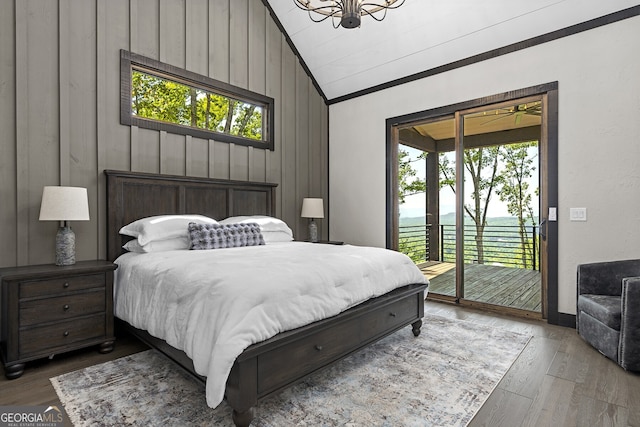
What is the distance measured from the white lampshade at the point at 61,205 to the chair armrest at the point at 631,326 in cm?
388

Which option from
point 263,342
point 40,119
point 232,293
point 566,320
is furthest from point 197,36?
point 566,320

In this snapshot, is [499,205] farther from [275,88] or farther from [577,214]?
[275,88]

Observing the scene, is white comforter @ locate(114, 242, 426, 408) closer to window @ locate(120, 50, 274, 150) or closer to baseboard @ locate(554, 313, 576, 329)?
window @ locate(120, 50, 274, 150)

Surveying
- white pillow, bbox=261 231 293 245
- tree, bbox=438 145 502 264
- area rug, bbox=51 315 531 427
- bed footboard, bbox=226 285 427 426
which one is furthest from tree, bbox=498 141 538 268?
white pillow, bbox=261 231 293 245

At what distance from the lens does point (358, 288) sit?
2.36 m

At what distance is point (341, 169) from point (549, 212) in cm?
277

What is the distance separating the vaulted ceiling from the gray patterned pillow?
2719 millimetres

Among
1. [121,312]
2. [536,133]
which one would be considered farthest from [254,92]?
[536,133]

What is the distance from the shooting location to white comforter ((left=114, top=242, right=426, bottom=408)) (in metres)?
1.69

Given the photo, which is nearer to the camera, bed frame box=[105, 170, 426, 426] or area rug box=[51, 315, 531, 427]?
bed frame box=[105, 170, 426, 426]

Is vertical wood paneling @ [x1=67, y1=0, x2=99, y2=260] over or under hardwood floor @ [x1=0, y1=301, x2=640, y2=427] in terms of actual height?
over

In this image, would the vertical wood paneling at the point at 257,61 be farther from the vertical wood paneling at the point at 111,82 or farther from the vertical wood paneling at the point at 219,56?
the vertical wood paneling at the point at 111,82

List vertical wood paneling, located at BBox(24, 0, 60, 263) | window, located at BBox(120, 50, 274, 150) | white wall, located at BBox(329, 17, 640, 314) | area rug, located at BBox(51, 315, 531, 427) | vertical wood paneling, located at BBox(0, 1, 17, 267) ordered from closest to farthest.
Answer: area rug, located at BBox(51, 315, 531, 427) → vertical wood paneling, located at BBox(0, 1, 17, 267) → vertical wood paneling, located at BBox(24, 0, 60, 263) → white wall, located at BBox(329, 17, 640, 314) → window, located at BBox(120, 50, 274, 150)

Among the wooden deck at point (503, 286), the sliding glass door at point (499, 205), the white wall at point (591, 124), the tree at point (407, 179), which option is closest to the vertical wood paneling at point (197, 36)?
the sliding glass door at point (499, 205)
